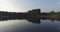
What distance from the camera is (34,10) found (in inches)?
4835

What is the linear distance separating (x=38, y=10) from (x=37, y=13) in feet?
13.6

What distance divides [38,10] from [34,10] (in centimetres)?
493

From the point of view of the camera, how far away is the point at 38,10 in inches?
4751

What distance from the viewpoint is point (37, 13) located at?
390ft

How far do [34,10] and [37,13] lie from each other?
627 centimetres
